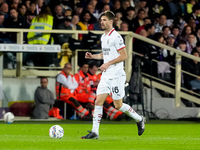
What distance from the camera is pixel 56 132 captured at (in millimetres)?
9914

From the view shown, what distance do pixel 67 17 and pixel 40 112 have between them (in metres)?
3.23

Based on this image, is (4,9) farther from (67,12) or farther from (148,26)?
(148,26)

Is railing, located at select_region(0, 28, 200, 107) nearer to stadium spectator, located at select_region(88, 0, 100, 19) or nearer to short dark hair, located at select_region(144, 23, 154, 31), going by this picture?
short dark hair, located at select_region(144, 23, 154, 31)

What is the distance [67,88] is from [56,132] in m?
7.45

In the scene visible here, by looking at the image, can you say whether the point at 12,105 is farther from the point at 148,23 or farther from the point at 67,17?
the point at 148,23

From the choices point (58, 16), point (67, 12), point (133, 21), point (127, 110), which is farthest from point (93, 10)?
point (127, 110)

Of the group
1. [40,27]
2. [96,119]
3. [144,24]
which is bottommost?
[96,119]

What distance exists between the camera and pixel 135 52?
18375 mm

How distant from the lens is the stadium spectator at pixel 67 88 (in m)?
17.2

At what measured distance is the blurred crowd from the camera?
17.6 m

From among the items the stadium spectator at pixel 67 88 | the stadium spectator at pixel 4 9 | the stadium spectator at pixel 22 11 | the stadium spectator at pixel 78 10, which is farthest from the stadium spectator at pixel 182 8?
the stadium spectator at pixel 4 9

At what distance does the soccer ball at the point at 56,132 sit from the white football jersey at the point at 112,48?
51.0 inches

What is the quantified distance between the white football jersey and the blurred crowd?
6921mm

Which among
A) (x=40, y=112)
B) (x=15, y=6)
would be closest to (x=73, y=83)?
(x=40, y=112)
